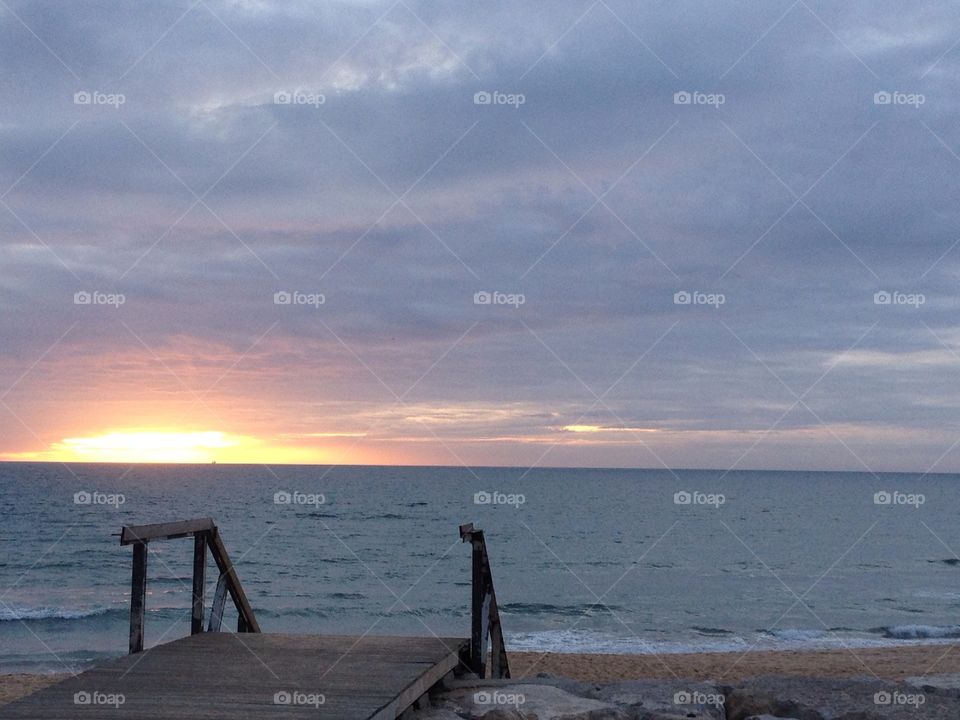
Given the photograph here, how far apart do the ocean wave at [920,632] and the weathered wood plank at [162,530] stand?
21.0m

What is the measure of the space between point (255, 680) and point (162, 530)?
1880mm

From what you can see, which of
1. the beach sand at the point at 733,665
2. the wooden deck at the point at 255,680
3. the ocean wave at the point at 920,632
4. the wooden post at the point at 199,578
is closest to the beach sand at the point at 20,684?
the beach sand at the point at 733,665

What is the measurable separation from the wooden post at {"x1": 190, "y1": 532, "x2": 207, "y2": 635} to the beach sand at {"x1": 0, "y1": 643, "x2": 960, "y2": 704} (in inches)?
263

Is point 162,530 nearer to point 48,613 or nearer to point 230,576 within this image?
point 230,576

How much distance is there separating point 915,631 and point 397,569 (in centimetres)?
2016

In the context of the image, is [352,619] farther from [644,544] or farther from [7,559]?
[644,544]

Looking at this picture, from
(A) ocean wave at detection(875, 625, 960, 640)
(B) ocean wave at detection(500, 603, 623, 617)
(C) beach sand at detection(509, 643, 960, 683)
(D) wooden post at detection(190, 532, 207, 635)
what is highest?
(B) ocean wave at detection(500, 603, 623, 617)

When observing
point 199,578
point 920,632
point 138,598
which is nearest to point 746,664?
point 920,632

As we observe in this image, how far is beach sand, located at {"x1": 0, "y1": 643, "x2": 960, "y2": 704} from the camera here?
626 inches

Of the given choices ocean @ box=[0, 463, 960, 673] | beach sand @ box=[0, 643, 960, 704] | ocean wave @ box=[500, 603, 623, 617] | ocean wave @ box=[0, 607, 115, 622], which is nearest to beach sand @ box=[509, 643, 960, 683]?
beach sand @ box=[0, 643, 960, 704]

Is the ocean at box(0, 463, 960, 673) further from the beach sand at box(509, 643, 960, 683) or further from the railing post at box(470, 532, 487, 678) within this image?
the railing post at box(470, 532, 487, 678)

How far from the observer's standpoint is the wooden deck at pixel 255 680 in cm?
606

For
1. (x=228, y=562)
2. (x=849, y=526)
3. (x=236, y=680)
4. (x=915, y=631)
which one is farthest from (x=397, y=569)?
(x=849, y=526)

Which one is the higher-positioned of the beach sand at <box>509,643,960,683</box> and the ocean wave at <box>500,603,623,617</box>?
the ocean wave at <box>500,603,623,617</box>
